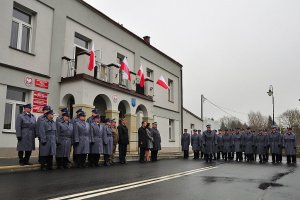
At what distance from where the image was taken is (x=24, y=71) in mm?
13375

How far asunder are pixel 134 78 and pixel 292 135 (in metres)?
9.92

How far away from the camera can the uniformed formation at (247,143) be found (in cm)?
1733

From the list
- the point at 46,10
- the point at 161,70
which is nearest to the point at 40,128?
the point at 46,10

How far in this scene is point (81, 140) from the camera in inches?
448

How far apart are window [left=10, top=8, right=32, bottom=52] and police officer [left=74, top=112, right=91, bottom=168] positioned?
4.74 m

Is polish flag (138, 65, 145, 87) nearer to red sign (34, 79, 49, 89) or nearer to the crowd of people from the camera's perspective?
the crowd of people

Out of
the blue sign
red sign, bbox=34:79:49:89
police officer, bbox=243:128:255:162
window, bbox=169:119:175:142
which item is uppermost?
red sign, bbox=34:79:49:89

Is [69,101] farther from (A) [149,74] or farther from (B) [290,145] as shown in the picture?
(B) [290,145]

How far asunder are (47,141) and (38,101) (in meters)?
4.17

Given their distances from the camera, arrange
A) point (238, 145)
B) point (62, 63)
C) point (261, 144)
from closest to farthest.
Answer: point (62, 63), point (261, 144), point (238, 145)

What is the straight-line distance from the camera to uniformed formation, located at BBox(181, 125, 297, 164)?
17.3 m

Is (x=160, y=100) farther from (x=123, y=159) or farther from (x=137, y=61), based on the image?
(x=123, y=159)

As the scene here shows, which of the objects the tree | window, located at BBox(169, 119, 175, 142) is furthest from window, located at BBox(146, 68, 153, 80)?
the tree

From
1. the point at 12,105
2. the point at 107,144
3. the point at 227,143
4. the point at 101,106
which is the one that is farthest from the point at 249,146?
the point at 12,105
